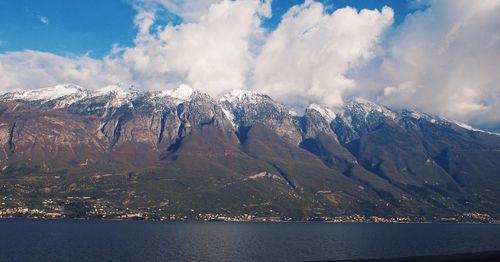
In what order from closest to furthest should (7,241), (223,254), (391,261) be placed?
(391,261)
(223,254)
(7,241)

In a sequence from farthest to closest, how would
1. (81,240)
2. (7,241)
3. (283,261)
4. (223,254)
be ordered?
(81,240) < (7,241) < (223,254) < (283,261)

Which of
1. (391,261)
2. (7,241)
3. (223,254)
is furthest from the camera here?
(7,241)

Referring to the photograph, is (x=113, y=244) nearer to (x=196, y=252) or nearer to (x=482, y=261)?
(x=196, y=252)

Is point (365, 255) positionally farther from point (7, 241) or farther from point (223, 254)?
point (7, 241)

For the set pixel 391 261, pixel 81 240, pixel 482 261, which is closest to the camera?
pixel 482 261

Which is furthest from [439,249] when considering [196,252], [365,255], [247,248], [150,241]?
[150,241]

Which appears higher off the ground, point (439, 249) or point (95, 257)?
point (439, 249)

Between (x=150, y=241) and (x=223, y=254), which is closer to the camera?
(x=223, y=254)

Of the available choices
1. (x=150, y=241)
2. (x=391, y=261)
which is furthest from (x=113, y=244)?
(x=391, y=261)

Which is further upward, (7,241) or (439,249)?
(439,249)
